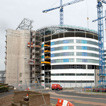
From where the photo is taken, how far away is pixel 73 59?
225 feet

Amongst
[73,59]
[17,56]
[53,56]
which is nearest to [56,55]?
[53,56]

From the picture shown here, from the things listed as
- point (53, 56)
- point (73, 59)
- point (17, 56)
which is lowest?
point (73, 59)

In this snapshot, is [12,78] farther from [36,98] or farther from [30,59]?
[36,98]

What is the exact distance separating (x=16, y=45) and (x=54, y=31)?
20120 millimetres

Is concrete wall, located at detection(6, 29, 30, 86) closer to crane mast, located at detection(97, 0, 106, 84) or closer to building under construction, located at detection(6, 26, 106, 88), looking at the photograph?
building under construction, located at detection(6, 26, 106, 88)

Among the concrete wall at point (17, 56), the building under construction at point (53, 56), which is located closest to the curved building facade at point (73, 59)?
the building under construction at point (53, 56)

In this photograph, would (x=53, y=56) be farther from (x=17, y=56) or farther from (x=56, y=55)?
(x=17, y=56)

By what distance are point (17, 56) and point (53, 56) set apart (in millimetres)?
18504

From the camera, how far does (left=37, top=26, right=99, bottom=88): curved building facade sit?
67350 mm

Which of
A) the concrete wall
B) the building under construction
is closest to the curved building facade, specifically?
the building under construction

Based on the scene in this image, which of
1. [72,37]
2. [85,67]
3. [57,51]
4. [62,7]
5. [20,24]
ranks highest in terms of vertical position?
[62,7]

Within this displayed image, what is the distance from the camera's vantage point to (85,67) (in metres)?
68.8

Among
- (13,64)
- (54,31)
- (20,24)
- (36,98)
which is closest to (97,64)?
(54,31)

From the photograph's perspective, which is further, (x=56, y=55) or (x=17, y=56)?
(x=17, y=56)
